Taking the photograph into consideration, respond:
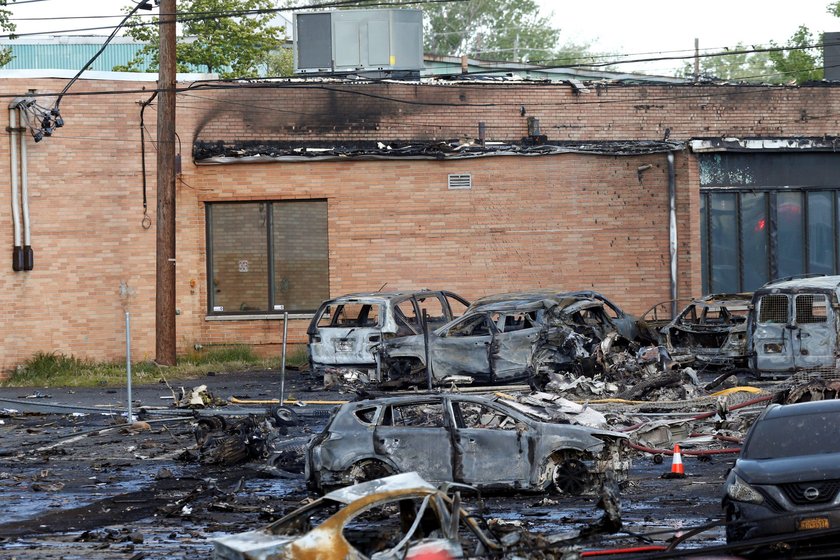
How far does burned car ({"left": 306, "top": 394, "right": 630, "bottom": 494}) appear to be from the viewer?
13.3 meters

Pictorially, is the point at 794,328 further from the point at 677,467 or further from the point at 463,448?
the point at 463,448

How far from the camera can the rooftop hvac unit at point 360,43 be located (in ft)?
102

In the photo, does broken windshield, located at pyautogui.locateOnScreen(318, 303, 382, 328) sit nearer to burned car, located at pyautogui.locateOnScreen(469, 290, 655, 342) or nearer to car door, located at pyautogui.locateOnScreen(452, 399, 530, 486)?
burned car, located at pyautogui.locateOnScreen(469, 290, 655, 342)

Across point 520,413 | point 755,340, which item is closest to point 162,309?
point 755,340

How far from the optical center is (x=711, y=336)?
75.9 ft

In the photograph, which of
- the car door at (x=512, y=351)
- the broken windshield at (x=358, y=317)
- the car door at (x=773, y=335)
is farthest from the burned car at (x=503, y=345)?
the car door at (x=773, y=335)

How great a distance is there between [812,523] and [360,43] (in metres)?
23.1

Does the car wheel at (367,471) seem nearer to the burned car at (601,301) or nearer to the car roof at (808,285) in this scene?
the burned car at (601,301)

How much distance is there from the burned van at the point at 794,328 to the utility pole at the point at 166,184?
1208cm

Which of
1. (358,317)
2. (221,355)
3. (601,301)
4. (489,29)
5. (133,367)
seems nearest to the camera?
(601,301)

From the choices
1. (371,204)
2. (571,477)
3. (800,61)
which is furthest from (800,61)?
(571,477)

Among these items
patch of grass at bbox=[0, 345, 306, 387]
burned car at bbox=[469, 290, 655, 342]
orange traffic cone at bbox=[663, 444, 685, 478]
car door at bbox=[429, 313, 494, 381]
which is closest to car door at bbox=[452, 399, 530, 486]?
orange traffic cone at bbox=[663, 444, 685, 478]

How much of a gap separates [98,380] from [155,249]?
3562 mm

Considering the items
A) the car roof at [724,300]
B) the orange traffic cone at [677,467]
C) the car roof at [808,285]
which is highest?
the car roof at [808,285]
